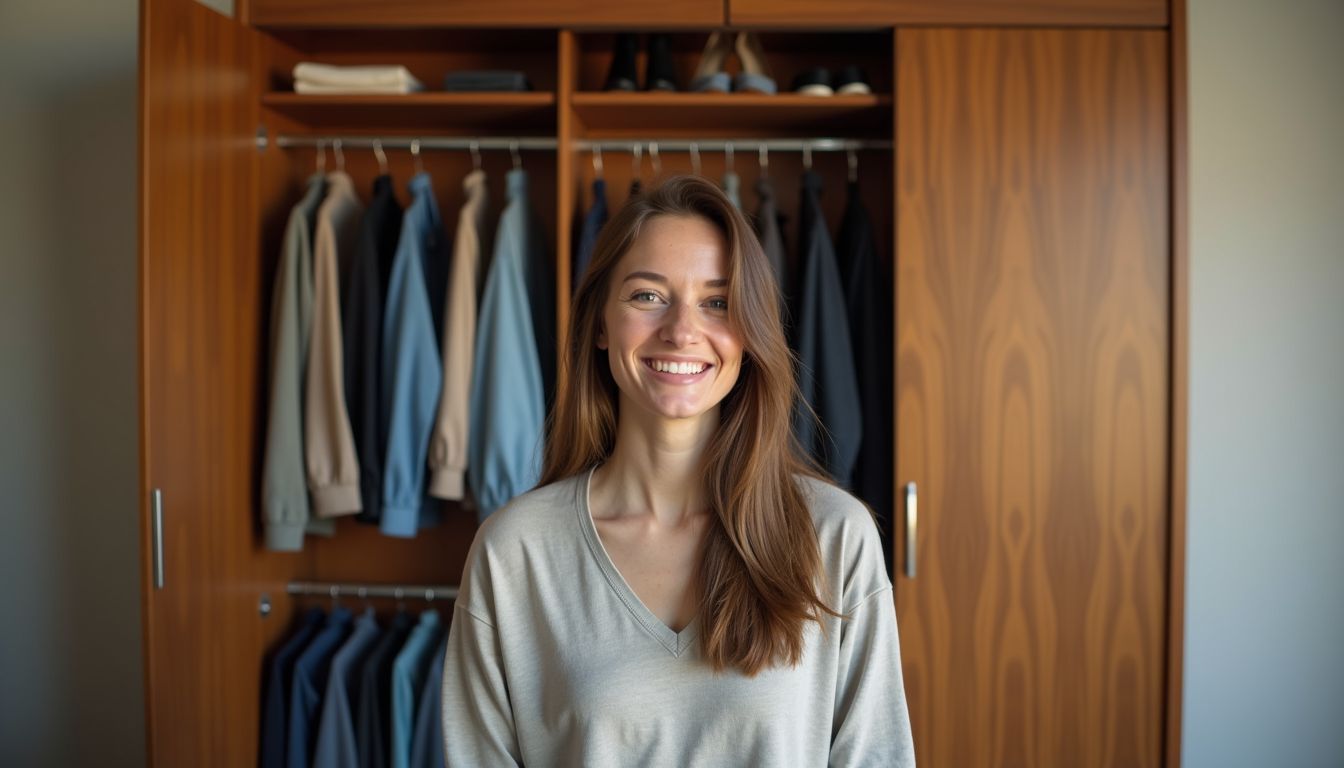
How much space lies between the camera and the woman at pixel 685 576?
3.68 feet

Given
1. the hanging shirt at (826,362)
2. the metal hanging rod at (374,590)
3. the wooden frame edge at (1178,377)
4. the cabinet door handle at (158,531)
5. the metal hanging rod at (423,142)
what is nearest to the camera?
the cabinet door handle at (158,531)

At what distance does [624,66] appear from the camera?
2559mm

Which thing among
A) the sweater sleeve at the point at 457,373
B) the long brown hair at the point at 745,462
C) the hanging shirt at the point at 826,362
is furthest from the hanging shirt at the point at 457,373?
the long brown hair at the point at 745,462

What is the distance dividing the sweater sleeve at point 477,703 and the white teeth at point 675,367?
0.38 m

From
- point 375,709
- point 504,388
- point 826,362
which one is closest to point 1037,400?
point 826,362

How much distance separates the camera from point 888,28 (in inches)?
94.7

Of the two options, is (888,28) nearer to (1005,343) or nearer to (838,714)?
(1005,343)

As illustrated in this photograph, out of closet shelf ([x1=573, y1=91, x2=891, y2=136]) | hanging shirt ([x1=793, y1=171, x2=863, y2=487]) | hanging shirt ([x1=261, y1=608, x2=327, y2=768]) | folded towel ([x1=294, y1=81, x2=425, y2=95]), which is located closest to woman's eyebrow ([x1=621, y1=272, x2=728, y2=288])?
hanging shirt ([x1=793, y1=171, x2=863, y2=487])

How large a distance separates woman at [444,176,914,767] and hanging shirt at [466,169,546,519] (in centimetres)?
122

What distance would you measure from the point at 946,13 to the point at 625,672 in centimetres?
189

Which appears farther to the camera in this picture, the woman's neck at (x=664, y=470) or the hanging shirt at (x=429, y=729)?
the hanging shirt at (x=429, y=729)
